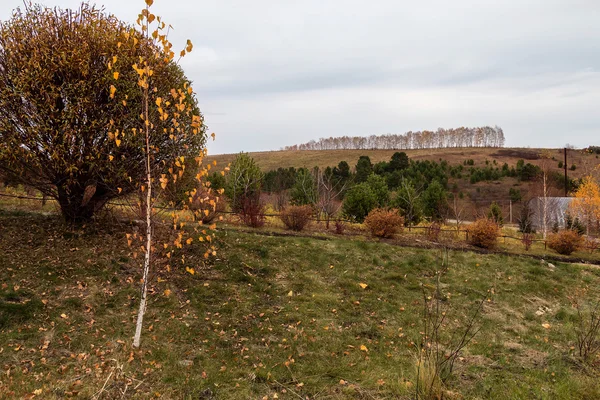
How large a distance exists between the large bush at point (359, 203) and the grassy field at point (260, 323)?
851cm

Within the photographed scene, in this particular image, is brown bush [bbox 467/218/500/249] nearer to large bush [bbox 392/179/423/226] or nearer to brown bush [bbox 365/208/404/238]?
brown bush [bbox 365/208/404/238]

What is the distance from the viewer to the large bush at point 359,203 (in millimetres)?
18703

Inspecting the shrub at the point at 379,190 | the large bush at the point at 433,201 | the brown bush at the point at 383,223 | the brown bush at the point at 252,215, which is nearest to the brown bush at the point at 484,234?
the brown bush at the point at 383,223

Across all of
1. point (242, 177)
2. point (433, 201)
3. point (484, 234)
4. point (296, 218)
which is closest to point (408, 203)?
point (433, 201)

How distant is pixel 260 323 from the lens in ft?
21.1

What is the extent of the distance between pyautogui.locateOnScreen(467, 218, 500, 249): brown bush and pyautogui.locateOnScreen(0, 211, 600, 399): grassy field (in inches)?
131

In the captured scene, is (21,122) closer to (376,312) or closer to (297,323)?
(297,323)

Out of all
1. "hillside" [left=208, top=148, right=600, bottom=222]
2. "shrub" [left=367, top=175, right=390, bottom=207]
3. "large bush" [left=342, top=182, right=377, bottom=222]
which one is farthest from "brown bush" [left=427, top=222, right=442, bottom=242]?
"hillside" [left=208, top=148, right=600, bottom=222]

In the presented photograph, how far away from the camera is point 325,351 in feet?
18.7

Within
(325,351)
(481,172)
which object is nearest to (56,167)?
(325,351)

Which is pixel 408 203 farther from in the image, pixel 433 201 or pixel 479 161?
pixel 479 161

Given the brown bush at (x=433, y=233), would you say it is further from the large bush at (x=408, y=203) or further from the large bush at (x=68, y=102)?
the large bush at (x=68, y=102)

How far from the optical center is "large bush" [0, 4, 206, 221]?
6.90m

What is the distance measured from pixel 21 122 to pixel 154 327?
15.2 feet
